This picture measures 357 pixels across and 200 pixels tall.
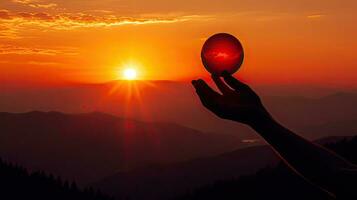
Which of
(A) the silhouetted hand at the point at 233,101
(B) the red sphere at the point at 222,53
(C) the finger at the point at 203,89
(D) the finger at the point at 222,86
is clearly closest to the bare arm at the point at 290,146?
(A) the silhouetted hand at the point at 233,101

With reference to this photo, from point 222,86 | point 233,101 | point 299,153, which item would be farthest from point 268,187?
point 299,153

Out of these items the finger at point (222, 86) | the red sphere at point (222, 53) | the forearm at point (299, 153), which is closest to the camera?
the forearm at point (299, 153)

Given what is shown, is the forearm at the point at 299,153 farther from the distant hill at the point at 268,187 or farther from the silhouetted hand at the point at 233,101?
the distant hill at the point at 268,187

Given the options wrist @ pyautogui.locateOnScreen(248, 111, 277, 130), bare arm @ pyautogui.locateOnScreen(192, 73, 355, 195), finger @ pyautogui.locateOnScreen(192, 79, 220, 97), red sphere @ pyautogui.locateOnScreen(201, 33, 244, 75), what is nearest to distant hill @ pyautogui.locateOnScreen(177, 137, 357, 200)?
red sphere @ pyautogui.locateOnScreen(201, 33, 244, 75)

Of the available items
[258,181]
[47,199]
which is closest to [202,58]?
[47,199]

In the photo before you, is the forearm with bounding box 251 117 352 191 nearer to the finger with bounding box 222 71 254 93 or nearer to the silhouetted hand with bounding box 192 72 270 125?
the silhouetted hand with bounding box 192 72 270 125

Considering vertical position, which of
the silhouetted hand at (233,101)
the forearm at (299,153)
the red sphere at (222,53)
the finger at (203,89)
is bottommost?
the forearm at (299,153)
